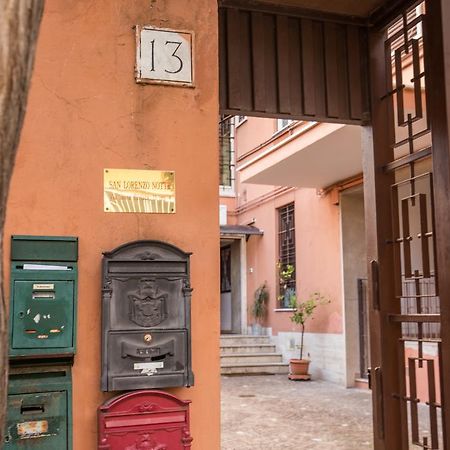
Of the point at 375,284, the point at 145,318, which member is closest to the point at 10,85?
the point at 145,318

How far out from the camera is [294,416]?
9203mm

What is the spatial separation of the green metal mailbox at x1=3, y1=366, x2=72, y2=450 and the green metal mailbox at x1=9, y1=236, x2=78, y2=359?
0.14 metres

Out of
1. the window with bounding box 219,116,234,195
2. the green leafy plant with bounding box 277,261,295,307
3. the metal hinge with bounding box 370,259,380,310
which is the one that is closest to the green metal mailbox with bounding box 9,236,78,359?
the metal hinge with bounding box 370,259,380,310

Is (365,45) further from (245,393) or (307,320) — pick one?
(307,320)

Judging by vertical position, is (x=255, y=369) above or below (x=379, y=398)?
below

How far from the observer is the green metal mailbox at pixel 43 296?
146 inches

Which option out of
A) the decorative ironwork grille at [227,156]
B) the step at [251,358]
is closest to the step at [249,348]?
the step at [251,358]

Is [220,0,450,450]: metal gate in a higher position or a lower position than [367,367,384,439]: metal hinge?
higher

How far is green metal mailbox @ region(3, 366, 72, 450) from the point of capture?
3.65 meters

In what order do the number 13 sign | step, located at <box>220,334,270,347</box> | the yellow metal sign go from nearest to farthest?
the yellow metal sign
the number 13 sign
step, located at <box>220,334,270,347</box>

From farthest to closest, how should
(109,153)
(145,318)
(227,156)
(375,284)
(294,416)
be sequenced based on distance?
(227,156), (294,416), (375,284), (109,153), (145,318)

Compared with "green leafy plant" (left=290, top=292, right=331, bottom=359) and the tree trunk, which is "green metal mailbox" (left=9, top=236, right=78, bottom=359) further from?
"green leafy plant" (left=290, top=292, right=331, bottom=359)

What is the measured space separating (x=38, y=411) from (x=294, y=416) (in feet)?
20.0

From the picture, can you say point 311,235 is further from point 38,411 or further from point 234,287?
point 38,411
